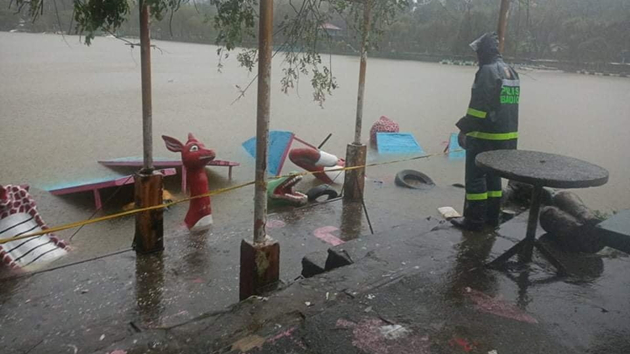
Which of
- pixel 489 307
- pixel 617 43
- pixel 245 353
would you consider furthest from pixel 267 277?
pixel 617 43

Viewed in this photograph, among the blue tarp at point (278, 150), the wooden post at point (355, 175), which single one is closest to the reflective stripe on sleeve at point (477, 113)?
the wooden post at point (355, 175)

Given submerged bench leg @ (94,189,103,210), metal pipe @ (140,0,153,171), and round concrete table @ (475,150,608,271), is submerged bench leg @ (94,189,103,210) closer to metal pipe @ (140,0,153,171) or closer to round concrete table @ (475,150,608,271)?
metal pipe @ (140,0,153,171)

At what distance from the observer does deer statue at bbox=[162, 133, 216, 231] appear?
500 cm

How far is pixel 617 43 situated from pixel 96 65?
40.6 metres

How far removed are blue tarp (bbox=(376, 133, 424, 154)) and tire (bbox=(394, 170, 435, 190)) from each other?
316 cm

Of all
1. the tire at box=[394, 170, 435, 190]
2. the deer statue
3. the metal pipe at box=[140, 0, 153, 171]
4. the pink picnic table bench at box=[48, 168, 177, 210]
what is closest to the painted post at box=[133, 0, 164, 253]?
the metal pipe at box=[140, 0, 153, 171]

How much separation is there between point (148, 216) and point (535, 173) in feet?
9.65

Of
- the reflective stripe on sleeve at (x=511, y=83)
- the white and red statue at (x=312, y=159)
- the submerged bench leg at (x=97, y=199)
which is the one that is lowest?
the submerged bench leg at (x=97, y=199)

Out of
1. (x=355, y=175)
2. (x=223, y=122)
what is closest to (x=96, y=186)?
(x=355, y=175)

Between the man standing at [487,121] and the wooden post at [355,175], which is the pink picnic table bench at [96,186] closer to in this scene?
the wooden post at [355,175]

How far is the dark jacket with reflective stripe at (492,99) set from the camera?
391cm

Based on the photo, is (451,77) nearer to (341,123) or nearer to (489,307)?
(341,123)

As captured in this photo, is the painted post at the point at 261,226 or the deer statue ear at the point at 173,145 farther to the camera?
the deer statue ear at the point at 173,145

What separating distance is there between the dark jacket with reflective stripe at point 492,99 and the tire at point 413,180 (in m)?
3.77
